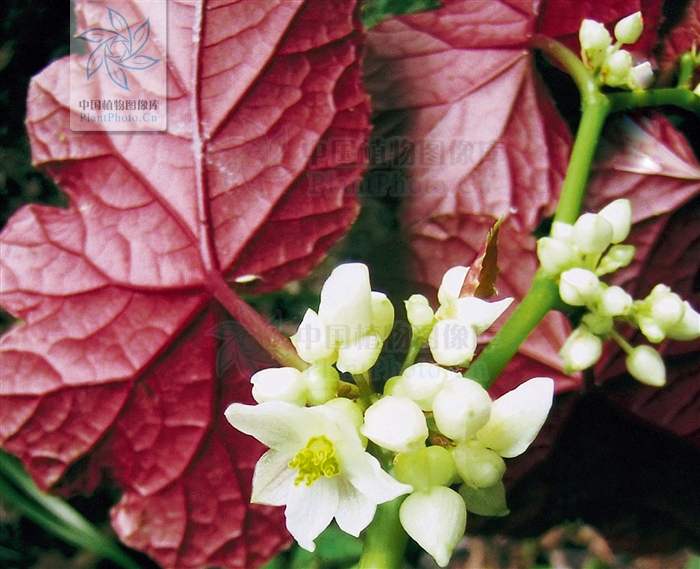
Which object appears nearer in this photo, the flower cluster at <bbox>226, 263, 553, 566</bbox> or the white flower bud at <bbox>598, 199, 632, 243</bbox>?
the flower cluster at <bbox>226, 263, 553, 566</bbox>

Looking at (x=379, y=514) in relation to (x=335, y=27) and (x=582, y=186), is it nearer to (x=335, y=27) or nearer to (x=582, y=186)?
(x=582, y=186)

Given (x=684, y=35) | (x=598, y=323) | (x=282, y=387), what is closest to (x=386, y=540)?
(x=282, y=387)

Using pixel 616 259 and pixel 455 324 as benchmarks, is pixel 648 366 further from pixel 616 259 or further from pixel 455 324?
pixel 455 324

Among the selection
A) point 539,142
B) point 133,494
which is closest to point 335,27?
point 539,142

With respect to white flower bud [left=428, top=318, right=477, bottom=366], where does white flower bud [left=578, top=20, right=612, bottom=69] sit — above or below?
above

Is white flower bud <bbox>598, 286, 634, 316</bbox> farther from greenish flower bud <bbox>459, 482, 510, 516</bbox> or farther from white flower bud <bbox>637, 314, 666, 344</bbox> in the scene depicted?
greenish flower bud <bbox>459, 482, 510, 516</bbox>

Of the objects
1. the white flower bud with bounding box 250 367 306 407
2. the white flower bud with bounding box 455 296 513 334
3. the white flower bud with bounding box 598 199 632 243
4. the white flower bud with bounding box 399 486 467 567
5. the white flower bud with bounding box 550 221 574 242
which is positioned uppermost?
the white flower bud with bounding box 598 199 632 243

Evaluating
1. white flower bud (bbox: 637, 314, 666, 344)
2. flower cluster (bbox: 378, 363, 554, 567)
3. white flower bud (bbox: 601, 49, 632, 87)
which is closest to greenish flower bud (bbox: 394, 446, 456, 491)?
flower cluster (bbox: 378, 363, 554, 567)
